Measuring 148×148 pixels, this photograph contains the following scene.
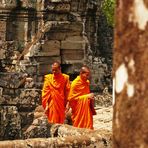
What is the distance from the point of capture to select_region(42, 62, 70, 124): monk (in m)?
10.1

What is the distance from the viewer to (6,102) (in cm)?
860

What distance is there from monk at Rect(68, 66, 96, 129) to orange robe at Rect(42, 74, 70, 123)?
0.77ft

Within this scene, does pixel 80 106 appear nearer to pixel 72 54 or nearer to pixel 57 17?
pixel 72 54

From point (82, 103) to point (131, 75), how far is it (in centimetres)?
824

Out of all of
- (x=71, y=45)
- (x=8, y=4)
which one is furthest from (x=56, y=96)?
(x=8, y=4)

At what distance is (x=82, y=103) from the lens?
9680mm

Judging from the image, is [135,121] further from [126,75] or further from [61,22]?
[61,22]

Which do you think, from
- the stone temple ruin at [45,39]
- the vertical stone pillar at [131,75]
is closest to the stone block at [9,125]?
the vertical stone pillar at [131,75]

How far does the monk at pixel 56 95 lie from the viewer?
33.0 ft

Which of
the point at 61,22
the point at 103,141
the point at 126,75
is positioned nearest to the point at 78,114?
the point at 103,141

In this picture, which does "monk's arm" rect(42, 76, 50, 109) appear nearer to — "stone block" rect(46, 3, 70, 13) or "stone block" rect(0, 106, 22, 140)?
"stone block" rect(0, 106, 22, 140)

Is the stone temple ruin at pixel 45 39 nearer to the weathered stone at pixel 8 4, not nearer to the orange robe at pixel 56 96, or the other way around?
the weathered stone at pixel 8 4

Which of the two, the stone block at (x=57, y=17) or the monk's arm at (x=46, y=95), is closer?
the monk's arm at (x=46, y=95)

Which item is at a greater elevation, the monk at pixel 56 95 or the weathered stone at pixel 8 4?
the weathered stone at pixel 8 4
